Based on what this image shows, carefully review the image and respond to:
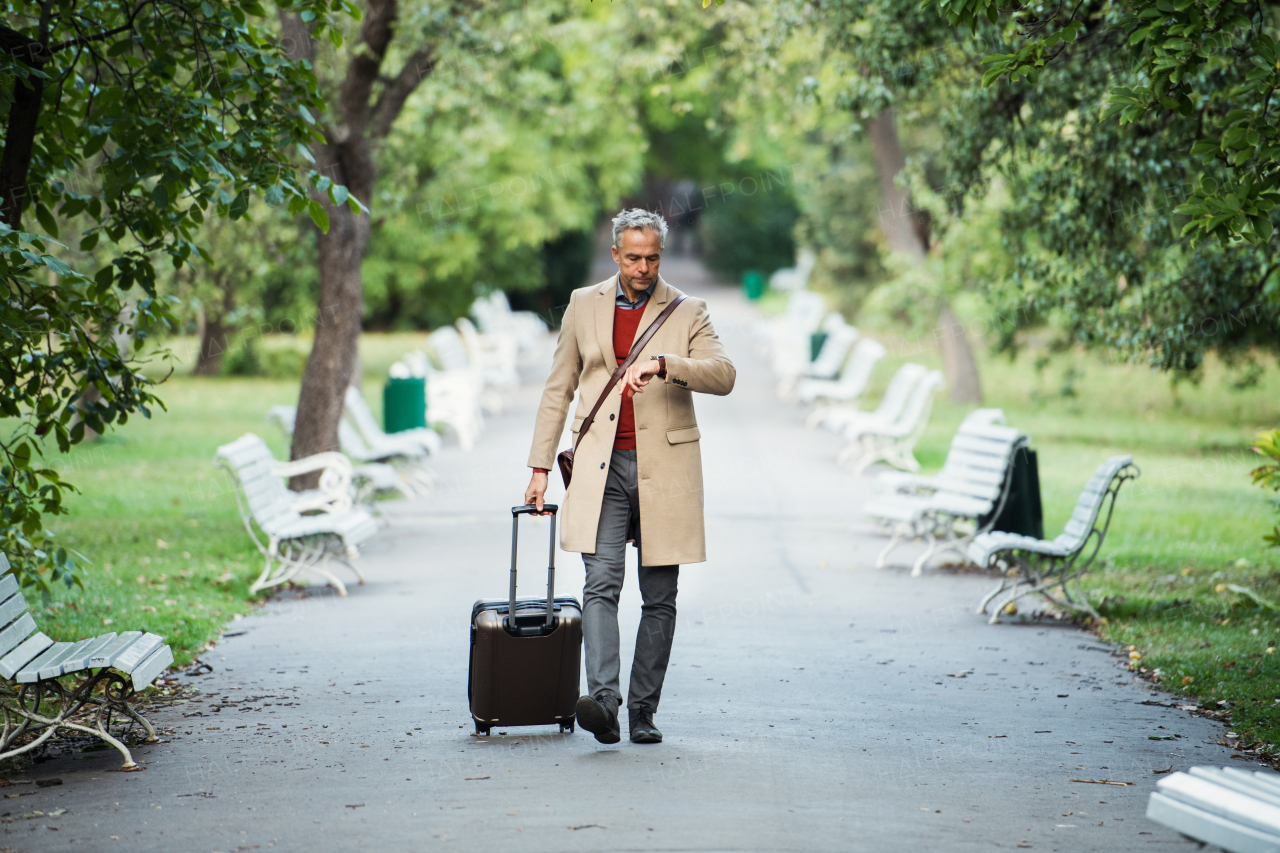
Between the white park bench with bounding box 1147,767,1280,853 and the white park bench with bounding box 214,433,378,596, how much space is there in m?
6.37

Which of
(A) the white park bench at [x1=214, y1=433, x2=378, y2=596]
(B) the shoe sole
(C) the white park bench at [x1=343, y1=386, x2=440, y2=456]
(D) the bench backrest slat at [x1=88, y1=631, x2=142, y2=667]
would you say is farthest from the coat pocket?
(C) the white park bench at [x1=343, y1=386, x2=440, y2=456]

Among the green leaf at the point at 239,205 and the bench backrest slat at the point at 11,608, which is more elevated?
the green leaf at the point at 239,205

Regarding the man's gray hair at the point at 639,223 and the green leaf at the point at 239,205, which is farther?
the green leaf at the point at 239,205

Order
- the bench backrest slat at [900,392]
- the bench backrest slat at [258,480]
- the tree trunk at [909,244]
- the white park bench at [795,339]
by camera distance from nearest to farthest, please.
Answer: the bench backrest slat at [258,480], the bench backrest slat at [900,392], the tree trunk at [909,244], the white park bench at [795,339]

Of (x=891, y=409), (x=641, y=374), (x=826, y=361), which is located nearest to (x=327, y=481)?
(x=641, y=374)

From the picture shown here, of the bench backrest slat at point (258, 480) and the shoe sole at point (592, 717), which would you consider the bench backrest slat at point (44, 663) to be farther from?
the bench backrest slat at point (258, 480)

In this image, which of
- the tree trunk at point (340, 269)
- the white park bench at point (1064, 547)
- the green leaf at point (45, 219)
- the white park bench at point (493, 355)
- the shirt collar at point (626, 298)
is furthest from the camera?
the white park bench at point (493, 355)


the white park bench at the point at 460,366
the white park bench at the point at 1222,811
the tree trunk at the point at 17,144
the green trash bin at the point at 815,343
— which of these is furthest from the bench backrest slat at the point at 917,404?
the white park bench at the point at 1222,811

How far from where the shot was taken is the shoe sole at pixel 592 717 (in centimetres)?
512

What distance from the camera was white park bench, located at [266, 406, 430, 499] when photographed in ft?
38.6

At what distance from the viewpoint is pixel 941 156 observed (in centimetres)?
1004

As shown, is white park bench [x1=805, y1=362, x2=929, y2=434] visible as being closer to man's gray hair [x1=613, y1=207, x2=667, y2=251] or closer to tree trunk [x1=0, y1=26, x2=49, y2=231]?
man's gray hair [x1=613, y1=207, x2=667, y2=251]

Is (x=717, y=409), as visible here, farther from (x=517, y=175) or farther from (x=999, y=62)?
(x=999, y=62)

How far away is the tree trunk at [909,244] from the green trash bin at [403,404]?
9.56 meters
